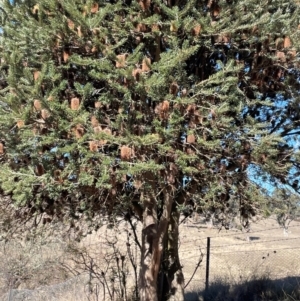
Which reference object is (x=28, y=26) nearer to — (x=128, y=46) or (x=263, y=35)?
(x=128, y=46)

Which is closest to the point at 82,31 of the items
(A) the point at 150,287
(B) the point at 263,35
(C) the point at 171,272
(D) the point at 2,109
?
(D) the point at 2,109

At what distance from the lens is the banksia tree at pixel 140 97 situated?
199 inches

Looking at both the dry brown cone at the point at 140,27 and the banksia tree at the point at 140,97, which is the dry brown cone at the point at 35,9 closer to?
the banksia tree at the point at 140,97

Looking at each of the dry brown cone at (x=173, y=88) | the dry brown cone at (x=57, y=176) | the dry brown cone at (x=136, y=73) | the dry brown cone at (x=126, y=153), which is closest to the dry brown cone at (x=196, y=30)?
the dry brown cone at (x=173, y=88)

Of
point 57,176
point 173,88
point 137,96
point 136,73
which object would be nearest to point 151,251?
point 57,176

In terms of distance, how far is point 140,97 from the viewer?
219 inches

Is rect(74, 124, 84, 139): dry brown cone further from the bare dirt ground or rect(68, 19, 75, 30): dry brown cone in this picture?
the bare dirt ground

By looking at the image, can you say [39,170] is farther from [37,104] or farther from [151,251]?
[151,251]

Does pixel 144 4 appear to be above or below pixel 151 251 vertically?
above

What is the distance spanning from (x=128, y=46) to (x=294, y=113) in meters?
2.94

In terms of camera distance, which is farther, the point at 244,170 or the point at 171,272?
the point at 171,272

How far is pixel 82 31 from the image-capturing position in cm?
544

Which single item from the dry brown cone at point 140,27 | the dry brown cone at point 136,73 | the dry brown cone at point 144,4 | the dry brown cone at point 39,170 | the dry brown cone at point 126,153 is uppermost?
the dry brown cone at point 144,4

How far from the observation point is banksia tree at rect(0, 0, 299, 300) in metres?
5.07
